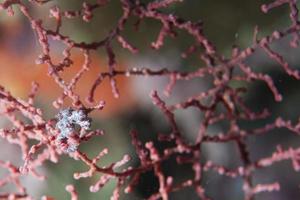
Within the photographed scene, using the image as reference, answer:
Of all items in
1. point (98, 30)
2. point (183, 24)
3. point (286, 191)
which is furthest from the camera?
point (98, 30)

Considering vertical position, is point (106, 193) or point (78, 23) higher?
point (78, 23)

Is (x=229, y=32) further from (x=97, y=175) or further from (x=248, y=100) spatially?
(x=97, y=175)

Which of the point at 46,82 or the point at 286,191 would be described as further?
the point at 46,82

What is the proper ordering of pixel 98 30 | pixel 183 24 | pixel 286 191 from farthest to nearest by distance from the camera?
pixel 98 30, pixel 286 191, pixel 183 24

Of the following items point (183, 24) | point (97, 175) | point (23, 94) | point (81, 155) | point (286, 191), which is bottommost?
point (286, 191)

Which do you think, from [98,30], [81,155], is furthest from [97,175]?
[98,30]

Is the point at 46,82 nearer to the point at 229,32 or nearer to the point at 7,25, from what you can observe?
the point at 7,25
